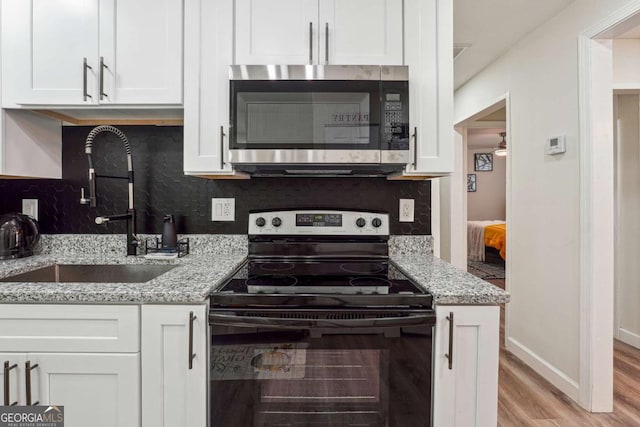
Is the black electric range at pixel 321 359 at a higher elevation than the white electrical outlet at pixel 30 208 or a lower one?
lower

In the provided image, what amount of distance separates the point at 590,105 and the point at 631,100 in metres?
1.59

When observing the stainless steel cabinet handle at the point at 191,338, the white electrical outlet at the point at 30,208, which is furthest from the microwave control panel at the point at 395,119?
the white electrical outlet at the point at 30,208

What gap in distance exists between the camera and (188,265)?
151 centimetres

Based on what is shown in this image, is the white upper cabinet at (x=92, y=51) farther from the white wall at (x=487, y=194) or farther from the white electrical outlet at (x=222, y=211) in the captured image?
the white wall at (x=487, y=194)

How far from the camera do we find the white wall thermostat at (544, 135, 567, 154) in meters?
2.13

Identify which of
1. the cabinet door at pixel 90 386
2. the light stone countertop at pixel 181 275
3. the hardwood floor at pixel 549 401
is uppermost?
the light stone countertop at pixel 181 275

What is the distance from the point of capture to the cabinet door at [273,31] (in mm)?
1496

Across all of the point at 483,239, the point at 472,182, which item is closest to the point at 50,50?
the point at 483,239

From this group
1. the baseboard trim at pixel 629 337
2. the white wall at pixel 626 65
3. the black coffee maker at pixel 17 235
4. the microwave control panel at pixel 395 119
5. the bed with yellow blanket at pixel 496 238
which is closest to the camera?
the microwave control panel at pixel 395 119

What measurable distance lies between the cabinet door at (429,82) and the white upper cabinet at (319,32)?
0.06m

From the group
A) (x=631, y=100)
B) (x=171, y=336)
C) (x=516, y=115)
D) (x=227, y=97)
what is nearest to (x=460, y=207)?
(x=516, y=115)

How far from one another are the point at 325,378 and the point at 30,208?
5.88 feet

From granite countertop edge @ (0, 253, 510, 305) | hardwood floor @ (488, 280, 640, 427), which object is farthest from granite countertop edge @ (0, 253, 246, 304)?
hardwood floor @ (488, 280, 640, 427)

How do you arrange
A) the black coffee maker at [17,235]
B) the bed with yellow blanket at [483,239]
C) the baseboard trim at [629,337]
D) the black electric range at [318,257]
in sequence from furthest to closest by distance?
the bed with yellow blanket at [483,239] → the baseboard trim at [629,337] → the black coffee maker at [17,235] → the black electric range at [318,257]
